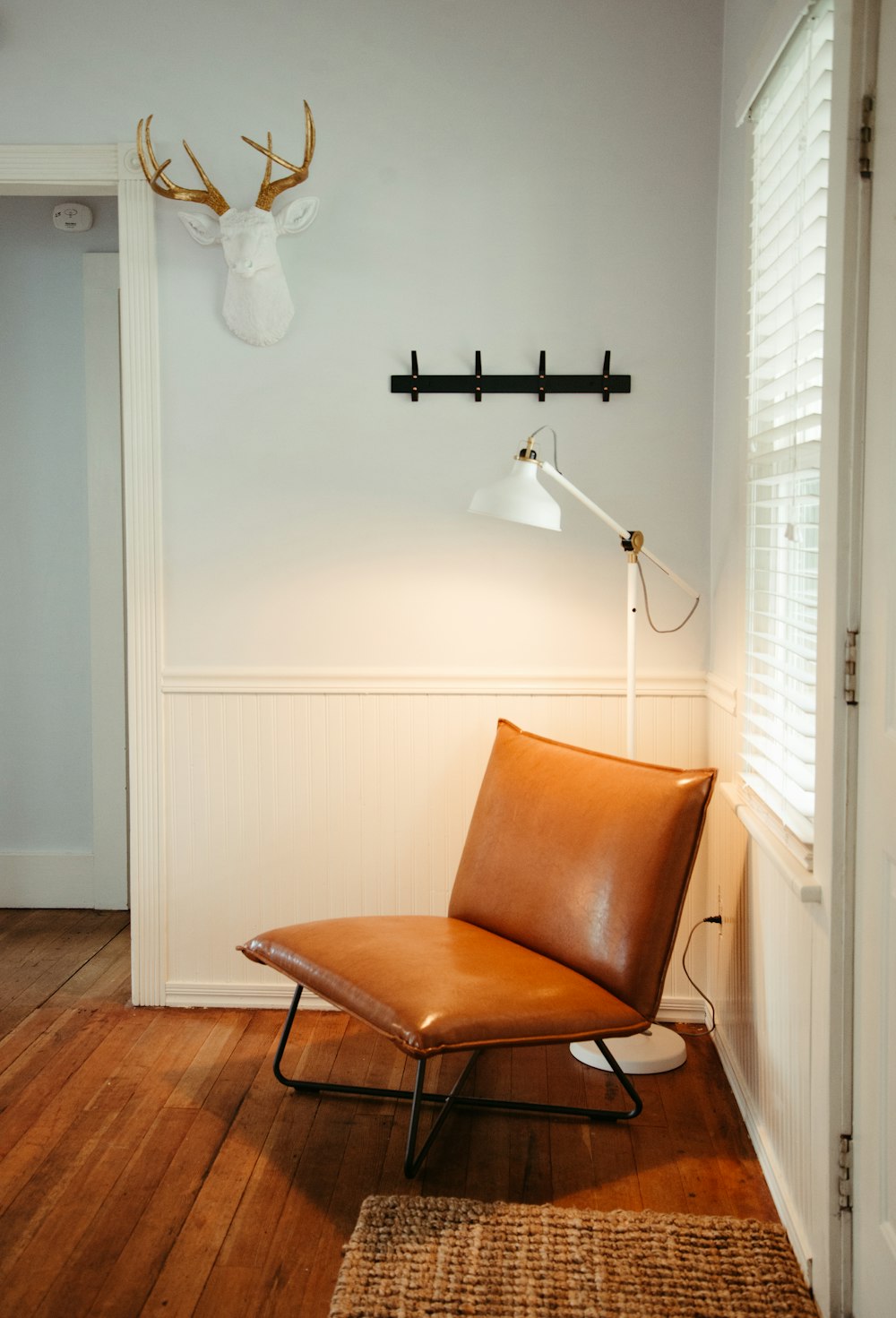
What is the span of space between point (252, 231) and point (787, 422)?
150cm

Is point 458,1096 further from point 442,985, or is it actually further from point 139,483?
point 139,483

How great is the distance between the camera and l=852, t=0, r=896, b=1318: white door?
169 cm

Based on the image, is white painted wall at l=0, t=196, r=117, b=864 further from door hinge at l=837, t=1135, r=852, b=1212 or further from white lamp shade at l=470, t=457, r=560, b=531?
door hinge at l=837, t=1135, r=852, b=1212

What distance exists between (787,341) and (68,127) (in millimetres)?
2084

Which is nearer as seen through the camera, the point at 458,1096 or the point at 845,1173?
the point at 845,1173

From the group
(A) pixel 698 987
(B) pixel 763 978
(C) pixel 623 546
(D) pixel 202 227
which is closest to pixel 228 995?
(A) pixel 698 987

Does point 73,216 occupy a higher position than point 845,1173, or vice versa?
point 73,216

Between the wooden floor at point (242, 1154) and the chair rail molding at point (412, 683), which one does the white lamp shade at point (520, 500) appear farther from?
the wooden floor at point (242, 1154)

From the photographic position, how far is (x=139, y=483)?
317 centimetres

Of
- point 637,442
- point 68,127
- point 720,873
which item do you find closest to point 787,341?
point 637,442

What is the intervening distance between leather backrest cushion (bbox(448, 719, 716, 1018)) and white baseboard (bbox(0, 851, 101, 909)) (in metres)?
1.83

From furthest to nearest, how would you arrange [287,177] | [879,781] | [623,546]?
[287,177], [623,546], [879,781]

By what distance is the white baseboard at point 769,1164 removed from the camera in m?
2.05

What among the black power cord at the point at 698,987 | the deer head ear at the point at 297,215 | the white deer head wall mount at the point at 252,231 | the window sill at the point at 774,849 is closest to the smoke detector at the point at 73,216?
the white deer head wall mount at the point at 252,231
